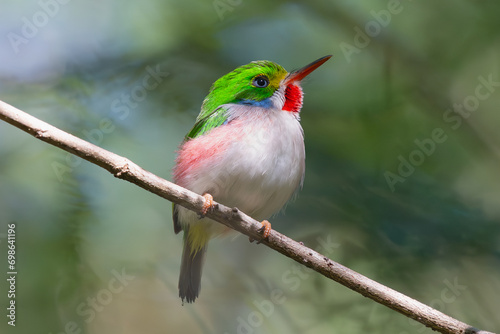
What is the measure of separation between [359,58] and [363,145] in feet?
2.79

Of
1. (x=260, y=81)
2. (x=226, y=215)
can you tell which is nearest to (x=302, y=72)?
(x=260, y=81)

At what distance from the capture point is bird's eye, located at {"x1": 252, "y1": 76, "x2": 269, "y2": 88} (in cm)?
371

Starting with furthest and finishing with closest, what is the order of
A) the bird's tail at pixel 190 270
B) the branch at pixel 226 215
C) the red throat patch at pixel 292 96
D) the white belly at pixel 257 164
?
the bird's tail at pixel 190 270 < the red throat patch at pixel 292 96 < the white belly at pixel 257 164 < the branch at pixel 226 215

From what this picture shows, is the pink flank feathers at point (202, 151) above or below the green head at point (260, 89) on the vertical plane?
below

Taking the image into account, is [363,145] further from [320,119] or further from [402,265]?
[402,265]

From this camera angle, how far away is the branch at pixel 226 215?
8.43 feet

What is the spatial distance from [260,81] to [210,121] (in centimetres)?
41

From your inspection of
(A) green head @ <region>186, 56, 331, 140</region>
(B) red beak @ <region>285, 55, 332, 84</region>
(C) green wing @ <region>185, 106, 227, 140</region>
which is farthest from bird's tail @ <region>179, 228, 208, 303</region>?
(B) red beak @ <region>285, 55, 332, 84</region>

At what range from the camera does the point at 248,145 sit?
11.4 feet

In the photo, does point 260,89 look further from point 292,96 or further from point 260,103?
point 292,96

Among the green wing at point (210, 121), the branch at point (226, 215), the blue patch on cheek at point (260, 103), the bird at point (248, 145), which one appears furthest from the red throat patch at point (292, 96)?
the branch at point (226, 215)

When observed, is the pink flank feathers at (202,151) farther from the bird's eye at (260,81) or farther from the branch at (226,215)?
the branch at (226,215)

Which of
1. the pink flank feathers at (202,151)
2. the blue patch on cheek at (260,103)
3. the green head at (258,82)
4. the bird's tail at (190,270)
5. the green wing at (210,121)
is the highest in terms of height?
the green head at (258,82)

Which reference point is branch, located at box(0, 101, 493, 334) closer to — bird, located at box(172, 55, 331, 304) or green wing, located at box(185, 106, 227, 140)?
bird, located at box(172, 55, 331, 304)
